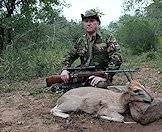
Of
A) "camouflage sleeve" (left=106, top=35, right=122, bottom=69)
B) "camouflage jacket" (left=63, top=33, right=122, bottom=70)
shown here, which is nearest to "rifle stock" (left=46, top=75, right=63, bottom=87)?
"camouflage jacket" (left=63, top=33, right=122, bottom=70)

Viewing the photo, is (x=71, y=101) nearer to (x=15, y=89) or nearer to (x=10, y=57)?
(x=15, y=89)

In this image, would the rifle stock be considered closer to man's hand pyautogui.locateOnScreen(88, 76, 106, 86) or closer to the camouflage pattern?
the camouflage pattern

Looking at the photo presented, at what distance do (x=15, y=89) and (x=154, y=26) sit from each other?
802 cm

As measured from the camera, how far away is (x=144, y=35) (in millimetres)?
15320

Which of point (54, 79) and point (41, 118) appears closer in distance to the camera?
point (41, 118)

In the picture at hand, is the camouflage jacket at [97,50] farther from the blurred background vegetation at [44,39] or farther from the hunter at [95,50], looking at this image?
the blurred background vegetation at [44,39]

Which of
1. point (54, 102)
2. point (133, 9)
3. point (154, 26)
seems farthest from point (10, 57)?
point (133, 9)

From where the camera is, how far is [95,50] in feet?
25.0

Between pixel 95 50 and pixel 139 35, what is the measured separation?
26.5ft

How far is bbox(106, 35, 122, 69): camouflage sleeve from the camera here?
7.16 m

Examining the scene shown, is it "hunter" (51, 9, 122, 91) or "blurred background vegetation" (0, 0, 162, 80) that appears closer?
"hunter" (51, 9, 122, 91)

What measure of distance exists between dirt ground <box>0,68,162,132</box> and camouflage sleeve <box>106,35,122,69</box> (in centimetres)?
110

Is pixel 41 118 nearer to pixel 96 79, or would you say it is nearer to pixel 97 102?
pixel 97 102

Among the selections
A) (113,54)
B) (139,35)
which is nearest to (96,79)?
(113,54)
